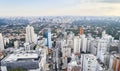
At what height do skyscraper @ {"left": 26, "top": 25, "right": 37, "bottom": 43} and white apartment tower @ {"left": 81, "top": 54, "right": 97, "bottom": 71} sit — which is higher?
skyscraper @ {"left": 26, "top": 25, "right": 37, "bottom": 43}

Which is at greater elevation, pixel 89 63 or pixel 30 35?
pixel 30 35

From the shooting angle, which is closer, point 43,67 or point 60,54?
point 43,67

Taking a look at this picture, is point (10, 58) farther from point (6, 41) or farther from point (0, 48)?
point (6, 41)

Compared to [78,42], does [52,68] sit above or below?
below

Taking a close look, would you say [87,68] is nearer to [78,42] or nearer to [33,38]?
[78,42]

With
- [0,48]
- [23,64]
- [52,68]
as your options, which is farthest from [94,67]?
[0,48]

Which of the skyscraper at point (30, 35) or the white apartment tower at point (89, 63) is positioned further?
the skyscraper at point (30, 35)

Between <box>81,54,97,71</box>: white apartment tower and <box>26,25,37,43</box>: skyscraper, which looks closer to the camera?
<box>81,54,97,71</box>: white apartment tower

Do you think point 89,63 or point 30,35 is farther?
point 30,35

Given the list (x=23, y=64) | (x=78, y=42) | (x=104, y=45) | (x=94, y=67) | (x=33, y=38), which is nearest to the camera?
(x=94, y=67)

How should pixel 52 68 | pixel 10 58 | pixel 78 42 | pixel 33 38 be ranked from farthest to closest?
pixel 33 38
pixel 78 42
pixel 52 68
pixel 10 58

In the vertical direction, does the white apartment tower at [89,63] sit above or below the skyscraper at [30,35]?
below
